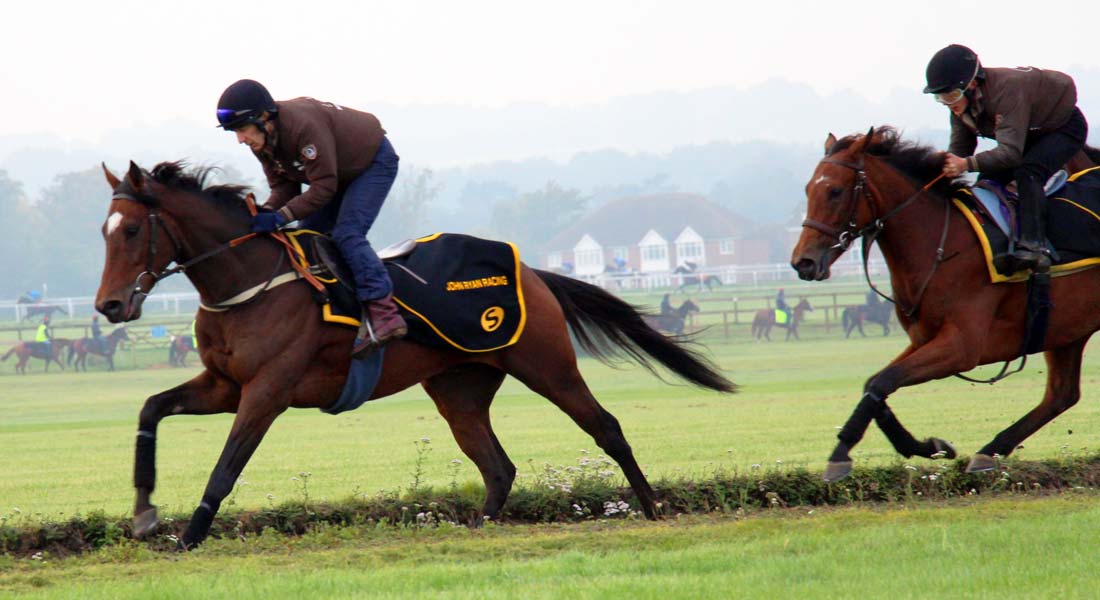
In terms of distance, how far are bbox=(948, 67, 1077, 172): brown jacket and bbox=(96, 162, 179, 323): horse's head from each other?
4.74 metres

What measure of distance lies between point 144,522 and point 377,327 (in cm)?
161

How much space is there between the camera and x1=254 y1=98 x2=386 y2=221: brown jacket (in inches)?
302

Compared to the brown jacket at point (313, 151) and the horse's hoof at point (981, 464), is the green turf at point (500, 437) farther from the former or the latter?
the brown jacket at point (313, 151)

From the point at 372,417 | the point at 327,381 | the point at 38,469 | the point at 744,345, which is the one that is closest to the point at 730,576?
the point at 327,381

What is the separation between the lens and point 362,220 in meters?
8.04

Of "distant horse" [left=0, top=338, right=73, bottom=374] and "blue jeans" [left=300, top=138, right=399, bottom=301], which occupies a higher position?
"blue jeans" [left=300, top=138, right=399, bottom=301]

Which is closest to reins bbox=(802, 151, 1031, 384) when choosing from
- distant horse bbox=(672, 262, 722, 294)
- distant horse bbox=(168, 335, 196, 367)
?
distant horse bbox=(168, 335, 196, 367)

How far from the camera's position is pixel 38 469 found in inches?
531

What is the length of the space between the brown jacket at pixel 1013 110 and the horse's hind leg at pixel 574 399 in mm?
2704

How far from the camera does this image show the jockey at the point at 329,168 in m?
7.57

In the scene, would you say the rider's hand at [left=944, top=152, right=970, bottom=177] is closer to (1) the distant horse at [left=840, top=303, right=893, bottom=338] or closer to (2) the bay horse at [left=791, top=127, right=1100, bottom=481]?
(2) the bay horse at [left=791, top=127, right=1100, bottom=481]

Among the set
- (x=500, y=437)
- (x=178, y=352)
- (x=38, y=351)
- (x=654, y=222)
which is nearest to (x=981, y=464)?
(x=500, y=437)

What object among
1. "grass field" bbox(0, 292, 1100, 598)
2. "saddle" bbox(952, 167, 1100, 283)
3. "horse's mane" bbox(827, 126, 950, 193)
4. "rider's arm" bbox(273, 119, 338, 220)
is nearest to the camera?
"grass field" bbox(0, 292, 1100, 598)

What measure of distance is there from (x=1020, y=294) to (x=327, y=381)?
412cm
